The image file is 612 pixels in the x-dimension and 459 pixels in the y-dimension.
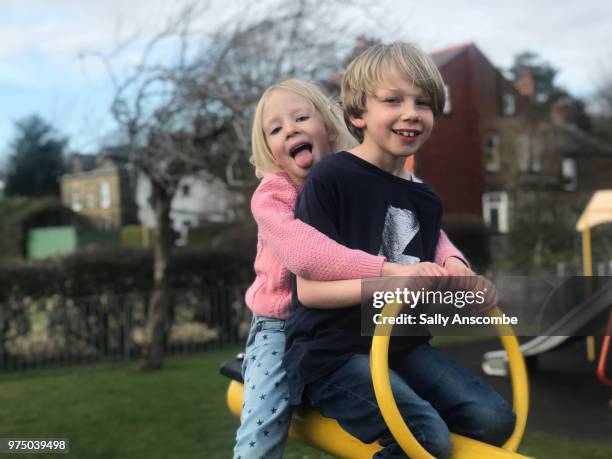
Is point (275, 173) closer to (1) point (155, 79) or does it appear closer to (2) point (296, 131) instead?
(2) point (296, 131)

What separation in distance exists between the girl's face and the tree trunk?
6.31 metres

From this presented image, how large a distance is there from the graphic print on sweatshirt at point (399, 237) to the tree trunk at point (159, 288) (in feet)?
22.4

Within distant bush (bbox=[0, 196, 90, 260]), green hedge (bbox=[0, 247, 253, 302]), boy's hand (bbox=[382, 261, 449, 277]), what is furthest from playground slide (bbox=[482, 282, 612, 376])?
distant bush (bbox=[0, 196, 90, 260])

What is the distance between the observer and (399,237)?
221 cm

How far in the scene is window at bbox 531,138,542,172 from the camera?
79.6ft

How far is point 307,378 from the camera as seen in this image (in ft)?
7.20

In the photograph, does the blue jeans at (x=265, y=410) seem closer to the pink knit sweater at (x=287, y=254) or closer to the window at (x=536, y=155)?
the pink knit sweater at (x=287, y=254)

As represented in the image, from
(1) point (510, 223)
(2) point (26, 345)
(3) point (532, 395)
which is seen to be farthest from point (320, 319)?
(1) point (510, 223)

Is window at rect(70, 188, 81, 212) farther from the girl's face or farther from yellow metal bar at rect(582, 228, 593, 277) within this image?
the girl's face

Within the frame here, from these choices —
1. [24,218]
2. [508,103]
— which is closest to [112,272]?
[24,218]

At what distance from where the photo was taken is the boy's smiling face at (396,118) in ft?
7.03

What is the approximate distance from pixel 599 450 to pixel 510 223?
56.4 feet

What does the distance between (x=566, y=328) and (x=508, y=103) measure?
26.3 metres

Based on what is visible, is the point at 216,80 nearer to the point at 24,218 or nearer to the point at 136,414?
the point at 136,414
